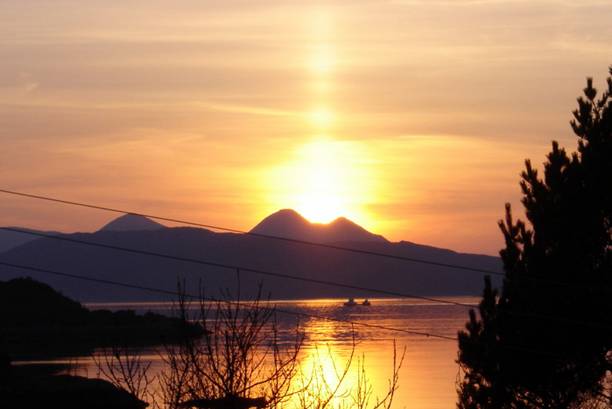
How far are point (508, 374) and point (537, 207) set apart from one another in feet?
13.0

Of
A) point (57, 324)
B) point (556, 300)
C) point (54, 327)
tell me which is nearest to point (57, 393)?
point (556, 300)

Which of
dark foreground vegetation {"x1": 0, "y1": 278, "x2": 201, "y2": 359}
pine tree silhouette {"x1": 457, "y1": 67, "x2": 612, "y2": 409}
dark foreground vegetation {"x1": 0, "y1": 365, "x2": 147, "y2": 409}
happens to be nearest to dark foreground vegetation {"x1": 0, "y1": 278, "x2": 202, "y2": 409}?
dark foreground vegetation {"x1": 0, "y1": 278, "x2": 201, "y2": 359}

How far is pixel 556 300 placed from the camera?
24.2 metres

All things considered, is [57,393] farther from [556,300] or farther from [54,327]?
[54,327]

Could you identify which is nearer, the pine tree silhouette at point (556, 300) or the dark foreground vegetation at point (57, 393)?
the pine tree silhouette at point (556, 300)

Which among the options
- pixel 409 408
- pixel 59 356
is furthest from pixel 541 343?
pixel 59 356

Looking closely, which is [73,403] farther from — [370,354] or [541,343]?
[370,354]

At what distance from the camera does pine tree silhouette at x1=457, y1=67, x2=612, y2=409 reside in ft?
78.2

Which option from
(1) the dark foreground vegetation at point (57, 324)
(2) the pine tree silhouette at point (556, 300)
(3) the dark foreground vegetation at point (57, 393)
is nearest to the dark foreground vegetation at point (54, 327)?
(1) the dark foreground vegetation at point (57, 324)

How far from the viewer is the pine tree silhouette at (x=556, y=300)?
23828mm

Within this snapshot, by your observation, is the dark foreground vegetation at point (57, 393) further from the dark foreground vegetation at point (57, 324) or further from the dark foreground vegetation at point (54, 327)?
the dark foreground vegetation at point (57, 324)

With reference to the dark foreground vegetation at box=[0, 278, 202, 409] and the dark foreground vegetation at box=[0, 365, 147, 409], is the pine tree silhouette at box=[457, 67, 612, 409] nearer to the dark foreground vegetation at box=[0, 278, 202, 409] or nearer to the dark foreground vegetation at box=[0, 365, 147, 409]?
the dark foreground vegetation at box=[0, 365, 147, 409]

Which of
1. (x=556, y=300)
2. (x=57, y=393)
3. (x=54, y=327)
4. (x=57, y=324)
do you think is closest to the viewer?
(x=556, y=300)

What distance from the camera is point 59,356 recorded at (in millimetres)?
91375
